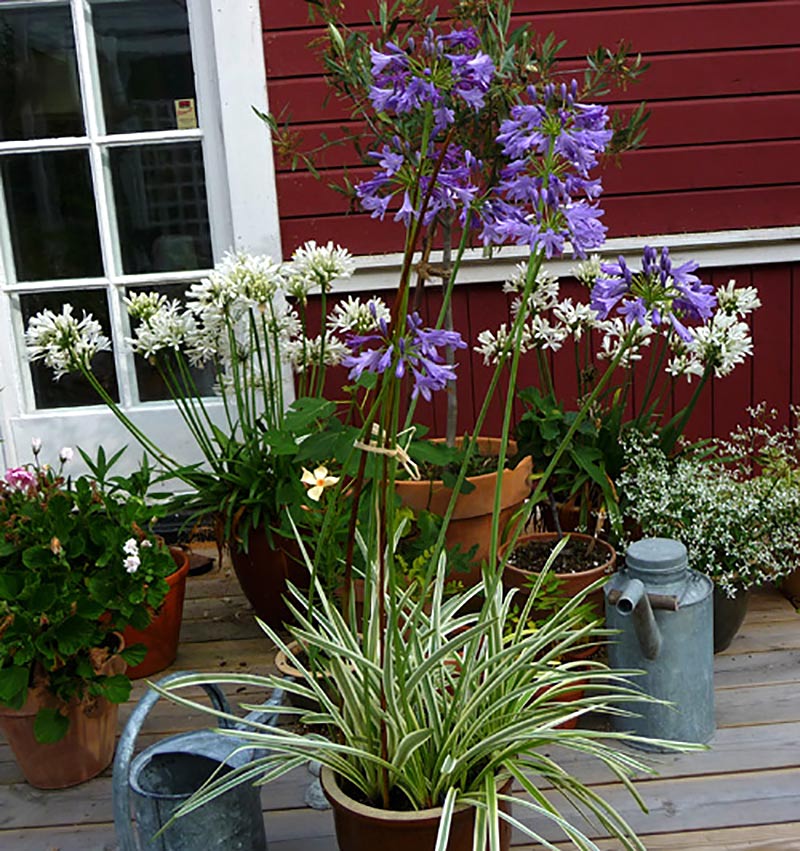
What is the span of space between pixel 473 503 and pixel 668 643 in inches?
25.1

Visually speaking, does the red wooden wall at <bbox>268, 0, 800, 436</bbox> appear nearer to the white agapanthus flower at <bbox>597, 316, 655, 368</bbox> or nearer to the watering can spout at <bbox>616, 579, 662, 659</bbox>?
the white agapanthus flower at <bbox>597, 316, 655, 368</bbox>

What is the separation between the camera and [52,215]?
3.19m

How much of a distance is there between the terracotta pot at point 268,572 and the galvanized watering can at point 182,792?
3.07 ft

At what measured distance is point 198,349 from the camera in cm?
270

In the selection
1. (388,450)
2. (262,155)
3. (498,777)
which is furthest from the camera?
(262,155)

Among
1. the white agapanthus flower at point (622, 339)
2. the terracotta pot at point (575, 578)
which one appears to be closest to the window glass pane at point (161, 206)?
the white agapanthus flower at point (622, 339)

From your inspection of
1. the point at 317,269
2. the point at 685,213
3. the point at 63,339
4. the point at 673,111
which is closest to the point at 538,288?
the point at 317,269

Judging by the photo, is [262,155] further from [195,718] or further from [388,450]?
[388,450]

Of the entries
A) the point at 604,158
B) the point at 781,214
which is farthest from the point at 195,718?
the point at 781,214

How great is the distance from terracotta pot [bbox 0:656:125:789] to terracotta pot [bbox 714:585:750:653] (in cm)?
147

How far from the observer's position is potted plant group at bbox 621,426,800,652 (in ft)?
7.76

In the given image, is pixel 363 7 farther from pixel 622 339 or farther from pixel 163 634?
pixel 163 634

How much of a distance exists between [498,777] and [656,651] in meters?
0.69

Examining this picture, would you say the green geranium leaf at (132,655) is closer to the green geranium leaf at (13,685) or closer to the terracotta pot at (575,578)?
the green geranium leaf at (13,685)
